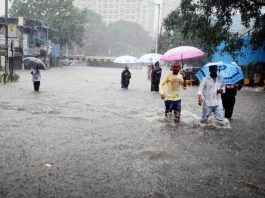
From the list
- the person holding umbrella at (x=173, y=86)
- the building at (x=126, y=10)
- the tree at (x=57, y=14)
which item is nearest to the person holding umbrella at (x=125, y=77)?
the person holding umbrella at (x=173, y=86)

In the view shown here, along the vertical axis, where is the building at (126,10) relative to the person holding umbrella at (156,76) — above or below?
above

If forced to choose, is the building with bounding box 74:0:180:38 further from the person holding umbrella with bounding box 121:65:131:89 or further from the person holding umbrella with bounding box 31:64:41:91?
the person holding umbrella with bounding box 31:64:41:91

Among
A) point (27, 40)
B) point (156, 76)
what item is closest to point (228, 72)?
point (156, 76)

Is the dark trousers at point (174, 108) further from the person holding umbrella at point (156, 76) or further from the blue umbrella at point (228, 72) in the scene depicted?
the person holding umbrella at point (156, 76)

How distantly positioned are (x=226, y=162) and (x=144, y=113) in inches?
229

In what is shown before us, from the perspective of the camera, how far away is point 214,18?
50.0ft

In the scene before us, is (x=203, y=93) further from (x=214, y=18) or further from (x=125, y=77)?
(x=125, y=77)

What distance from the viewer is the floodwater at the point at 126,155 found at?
514 cm

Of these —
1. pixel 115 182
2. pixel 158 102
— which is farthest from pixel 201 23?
pixel 115 182

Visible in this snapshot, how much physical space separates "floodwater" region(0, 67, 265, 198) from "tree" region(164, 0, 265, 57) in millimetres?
4265

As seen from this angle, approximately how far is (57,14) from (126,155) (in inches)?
2270

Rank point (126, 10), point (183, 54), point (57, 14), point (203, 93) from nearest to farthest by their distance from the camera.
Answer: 1. point (203, 93)
2. point (183, 54)
3. point (57, 14)
4. point (126, 10)

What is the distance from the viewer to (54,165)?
6.08 m

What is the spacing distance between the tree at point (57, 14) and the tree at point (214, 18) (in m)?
46.2
